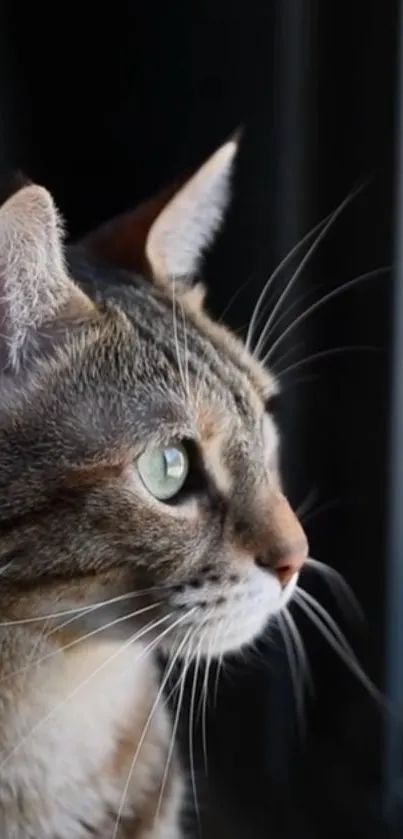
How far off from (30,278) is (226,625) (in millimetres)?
235

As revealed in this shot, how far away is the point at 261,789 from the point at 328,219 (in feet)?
1.74

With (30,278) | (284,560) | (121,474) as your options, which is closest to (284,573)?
(284,560)

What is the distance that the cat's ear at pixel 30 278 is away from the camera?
A: 0.59 metres

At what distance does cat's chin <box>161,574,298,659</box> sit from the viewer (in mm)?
676

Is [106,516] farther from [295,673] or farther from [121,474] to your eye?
[295,673]

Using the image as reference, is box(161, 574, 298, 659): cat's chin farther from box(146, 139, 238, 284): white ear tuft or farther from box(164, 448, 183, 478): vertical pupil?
box(146, 139, 238, 284): white ear tuft

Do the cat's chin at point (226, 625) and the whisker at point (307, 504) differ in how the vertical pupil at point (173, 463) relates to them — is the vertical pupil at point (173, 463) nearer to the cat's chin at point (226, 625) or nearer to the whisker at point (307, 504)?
the cat's chin at point (226, 625)

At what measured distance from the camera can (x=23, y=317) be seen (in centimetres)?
65

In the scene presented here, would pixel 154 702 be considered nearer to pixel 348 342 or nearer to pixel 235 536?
pixel 235 536

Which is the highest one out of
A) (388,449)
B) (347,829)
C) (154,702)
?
(388,449)

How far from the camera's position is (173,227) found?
79cm

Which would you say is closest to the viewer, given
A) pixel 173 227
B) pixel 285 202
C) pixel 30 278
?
pixel 30 278

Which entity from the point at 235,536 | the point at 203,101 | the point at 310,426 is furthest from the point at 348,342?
the point at 235,536

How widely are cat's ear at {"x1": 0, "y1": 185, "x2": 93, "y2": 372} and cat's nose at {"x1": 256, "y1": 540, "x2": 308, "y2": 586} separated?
0.18 m
